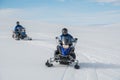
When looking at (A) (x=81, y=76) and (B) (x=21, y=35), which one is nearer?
(A) (x=81, y=76)

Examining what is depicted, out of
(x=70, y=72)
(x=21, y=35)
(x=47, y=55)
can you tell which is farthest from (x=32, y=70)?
(x=21, y=35)

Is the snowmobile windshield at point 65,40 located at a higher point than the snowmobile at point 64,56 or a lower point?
higher

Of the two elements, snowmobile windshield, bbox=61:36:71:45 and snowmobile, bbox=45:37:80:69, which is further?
snowmobile windshield, bbox=61:36:71:45

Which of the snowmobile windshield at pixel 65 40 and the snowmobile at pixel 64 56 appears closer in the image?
the snowmobile at pixel 64 56

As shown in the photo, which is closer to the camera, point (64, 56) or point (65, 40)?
point (64, 56)

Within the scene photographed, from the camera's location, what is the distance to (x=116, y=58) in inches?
601

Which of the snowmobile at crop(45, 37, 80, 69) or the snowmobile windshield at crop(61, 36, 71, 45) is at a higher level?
the snowmobile windshield at crop(61, 36, 71, 45)

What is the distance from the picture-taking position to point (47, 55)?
53.3ft

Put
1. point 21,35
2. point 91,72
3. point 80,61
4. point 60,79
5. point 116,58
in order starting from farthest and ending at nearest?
point 21,35, point 116,58, point 80,61, point 91,72, point 60,79

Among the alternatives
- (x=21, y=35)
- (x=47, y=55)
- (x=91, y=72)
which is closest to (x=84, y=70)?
(x=91, y=72)

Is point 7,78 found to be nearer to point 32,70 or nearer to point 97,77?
point 32,70

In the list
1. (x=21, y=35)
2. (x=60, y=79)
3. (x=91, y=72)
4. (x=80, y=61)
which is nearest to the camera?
(x=60, y=79)

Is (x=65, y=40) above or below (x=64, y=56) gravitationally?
above

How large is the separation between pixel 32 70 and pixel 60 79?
6.25 feet
